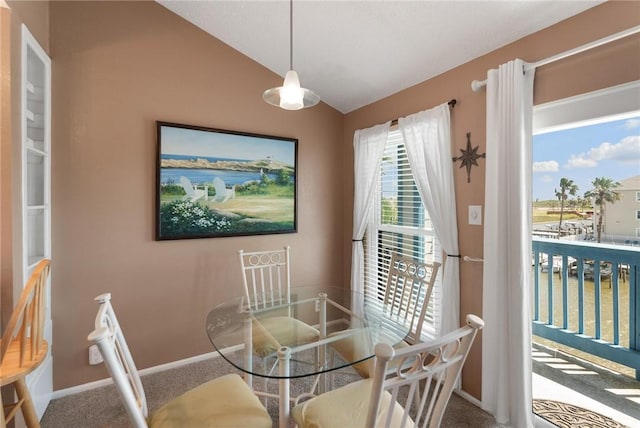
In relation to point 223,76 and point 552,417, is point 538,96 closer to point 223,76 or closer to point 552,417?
point 552,417

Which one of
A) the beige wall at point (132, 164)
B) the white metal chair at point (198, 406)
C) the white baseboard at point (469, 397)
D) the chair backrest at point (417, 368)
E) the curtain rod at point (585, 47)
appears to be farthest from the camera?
the beige wall at point (132, 164)

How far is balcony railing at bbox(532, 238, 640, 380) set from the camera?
1.58 meters

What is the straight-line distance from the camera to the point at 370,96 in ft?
9.64

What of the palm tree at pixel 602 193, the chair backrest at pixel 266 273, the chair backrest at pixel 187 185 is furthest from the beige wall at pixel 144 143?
the palm tree at pixel 602 193

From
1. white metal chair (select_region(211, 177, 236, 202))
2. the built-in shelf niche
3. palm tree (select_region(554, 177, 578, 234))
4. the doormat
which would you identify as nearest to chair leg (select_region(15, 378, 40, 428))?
the built-in shelf niche

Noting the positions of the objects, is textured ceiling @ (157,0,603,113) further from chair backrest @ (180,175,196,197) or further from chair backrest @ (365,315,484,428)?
chair backrest @ (365,315,484,428)

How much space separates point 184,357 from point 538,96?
10.7 feet

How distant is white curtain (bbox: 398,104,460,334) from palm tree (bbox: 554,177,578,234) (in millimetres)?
609

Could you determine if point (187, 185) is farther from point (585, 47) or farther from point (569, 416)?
point (569, 416)

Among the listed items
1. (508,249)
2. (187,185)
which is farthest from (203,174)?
(508,249)

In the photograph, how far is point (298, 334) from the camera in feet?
5.97

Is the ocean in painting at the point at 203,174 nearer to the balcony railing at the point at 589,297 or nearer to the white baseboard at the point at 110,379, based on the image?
the white baseboard at the point at 110,379

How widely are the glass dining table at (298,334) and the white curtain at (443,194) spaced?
1.54ft

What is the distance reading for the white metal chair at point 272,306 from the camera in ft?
5.57
